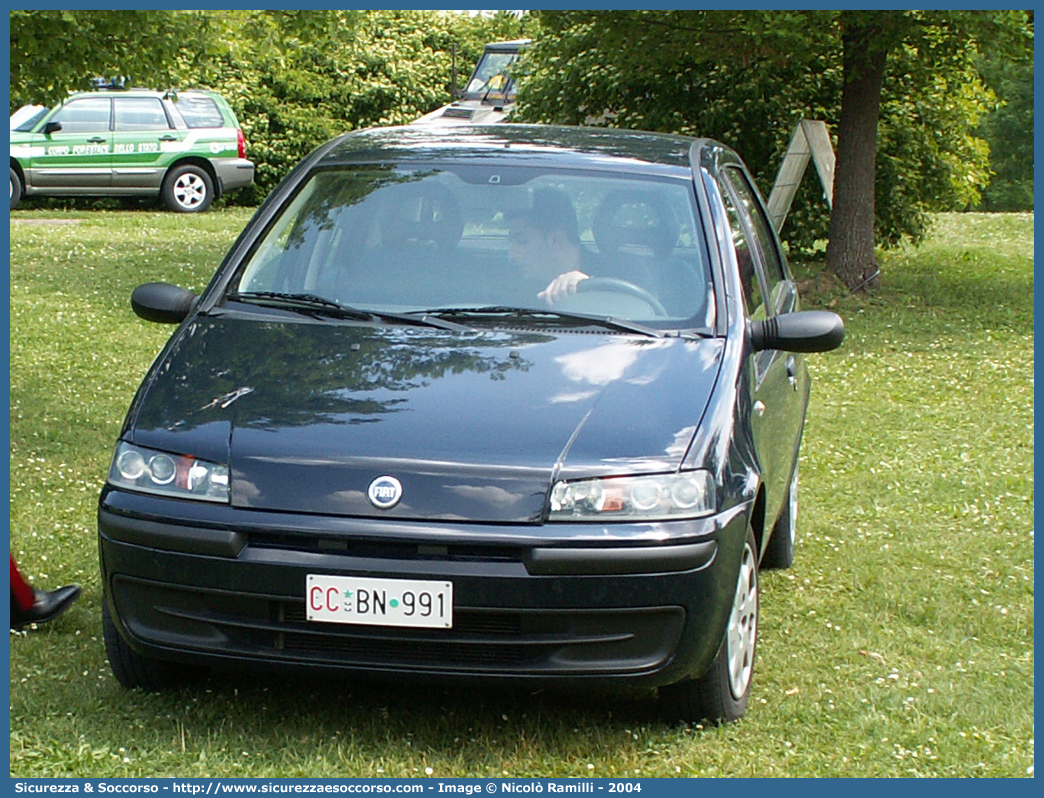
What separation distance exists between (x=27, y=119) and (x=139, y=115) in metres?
1.53

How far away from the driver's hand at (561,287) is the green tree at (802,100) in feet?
26.5

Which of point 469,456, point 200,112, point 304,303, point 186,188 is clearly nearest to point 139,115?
point 200,112

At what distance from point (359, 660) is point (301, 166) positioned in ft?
→ 7.43

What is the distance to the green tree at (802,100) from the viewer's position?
41.7 ft

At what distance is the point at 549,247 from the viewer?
4.89 m

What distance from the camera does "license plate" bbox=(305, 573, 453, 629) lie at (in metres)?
3.66

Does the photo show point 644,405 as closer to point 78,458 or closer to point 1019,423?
point 78,458

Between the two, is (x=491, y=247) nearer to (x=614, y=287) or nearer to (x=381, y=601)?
(x=614, y=287)

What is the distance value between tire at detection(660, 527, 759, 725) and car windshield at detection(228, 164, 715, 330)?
825 millimetres

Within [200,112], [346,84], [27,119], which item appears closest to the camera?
[27,119]

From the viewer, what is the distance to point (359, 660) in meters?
3.79

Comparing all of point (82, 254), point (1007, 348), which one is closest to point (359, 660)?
point (1007, 348)

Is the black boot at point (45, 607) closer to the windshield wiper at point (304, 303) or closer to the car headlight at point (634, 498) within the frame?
the windshield wiper at point (304, 303)

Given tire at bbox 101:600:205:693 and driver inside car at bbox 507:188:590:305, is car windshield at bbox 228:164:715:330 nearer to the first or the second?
driver inside car at bbox 507:188:590:305
